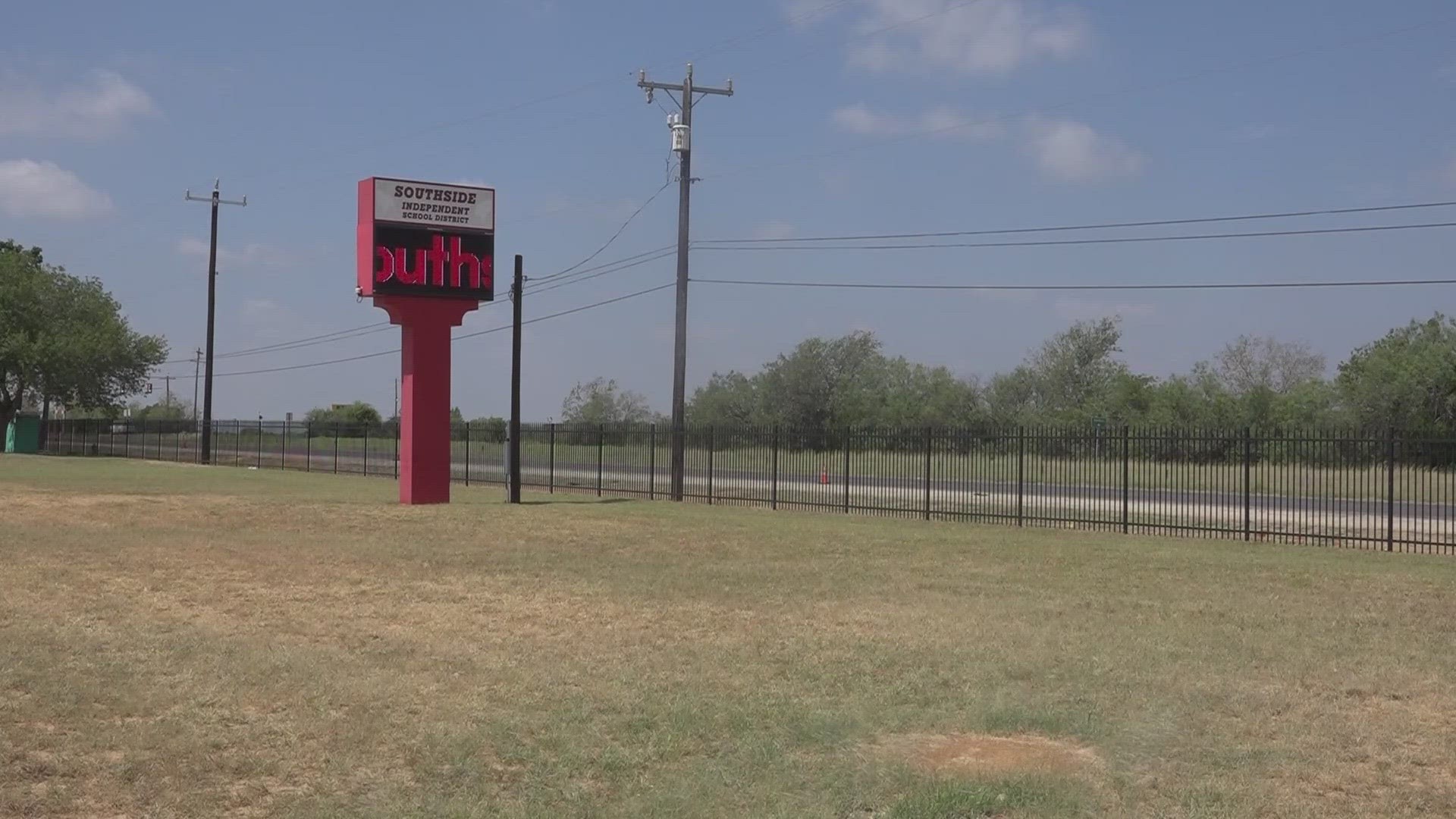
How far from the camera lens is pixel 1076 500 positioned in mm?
24375

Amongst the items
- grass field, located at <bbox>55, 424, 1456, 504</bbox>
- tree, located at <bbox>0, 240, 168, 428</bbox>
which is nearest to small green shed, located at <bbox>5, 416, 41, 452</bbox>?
tree, located at <bbox>0, 240, 168, 428</bbox>

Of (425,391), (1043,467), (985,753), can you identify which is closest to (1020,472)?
(1043,467)

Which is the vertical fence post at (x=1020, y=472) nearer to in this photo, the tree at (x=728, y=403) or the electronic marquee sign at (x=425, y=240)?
the electronic marquee sign at (x=425, y=240)

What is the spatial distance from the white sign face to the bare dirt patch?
21.3m

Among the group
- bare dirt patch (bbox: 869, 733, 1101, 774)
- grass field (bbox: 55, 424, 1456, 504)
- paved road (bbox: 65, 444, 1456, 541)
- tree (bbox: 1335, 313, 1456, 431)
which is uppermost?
tree (bbox: 1335, 313, 1456, 431)

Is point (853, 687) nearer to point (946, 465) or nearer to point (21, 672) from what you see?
point (21, 672)

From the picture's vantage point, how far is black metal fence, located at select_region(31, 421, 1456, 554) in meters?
21.0

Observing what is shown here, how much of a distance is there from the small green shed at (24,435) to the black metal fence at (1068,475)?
3936cm

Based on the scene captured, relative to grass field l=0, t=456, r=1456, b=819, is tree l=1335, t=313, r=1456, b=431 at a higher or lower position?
higher

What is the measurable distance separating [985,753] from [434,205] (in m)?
22.1

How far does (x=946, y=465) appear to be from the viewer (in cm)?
2608

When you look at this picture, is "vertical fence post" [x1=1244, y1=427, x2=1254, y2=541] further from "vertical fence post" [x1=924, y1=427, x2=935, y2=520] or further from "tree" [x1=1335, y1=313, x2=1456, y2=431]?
"tree" [x1=1335, y1=313, x2=1456, y2=431]

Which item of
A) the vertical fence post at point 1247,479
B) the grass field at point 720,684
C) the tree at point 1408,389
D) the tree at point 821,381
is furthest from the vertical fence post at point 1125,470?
the tree at point 821,381

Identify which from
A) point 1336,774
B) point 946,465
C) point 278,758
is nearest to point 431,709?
point 278,758
